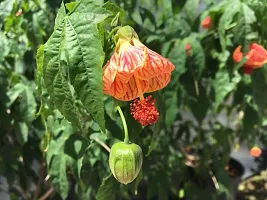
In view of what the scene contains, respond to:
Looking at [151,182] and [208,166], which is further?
[208,166]

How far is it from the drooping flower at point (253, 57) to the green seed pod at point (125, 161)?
1.19 feet

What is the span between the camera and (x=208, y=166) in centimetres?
137

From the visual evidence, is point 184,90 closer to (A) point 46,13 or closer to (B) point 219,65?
(B) point 219,65

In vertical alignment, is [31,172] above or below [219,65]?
below

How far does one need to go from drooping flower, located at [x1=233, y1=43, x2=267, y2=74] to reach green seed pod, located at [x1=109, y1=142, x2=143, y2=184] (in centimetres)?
36

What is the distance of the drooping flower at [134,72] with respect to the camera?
18.8 inches

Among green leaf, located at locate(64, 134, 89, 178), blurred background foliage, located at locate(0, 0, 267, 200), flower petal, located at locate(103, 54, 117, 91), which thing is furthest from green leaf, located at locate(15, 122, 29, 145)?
flower petal, located at locate(103, 54, 117, 91)

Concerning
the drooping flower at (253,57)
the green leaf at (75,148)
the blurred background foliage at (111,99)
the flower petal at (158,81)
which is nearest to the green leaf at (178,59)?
the blurred background foliage at (111,99)

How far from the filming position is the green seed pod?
51cm

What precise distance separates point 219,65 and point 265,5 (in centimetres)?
20

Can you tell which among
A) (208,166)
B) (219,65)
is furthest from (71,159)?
(208,166)

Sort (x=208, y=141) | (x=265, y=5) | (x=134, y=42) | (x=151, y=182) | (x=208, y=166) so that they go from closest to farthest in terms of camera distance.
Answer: (x=134, y=42) → (x=265, y=5) → (x=151, y=182) → (x=208, y=166) → (x=208, y=141)

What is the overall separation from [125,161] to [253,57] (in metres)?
0.41

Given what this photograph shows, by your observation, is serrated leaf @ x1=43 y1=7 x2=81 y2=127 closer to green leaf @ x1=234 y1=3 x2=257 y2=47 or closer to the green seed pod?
the green seed pod
